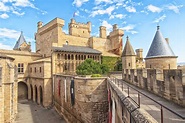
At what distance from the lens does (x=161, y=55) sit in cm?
1268

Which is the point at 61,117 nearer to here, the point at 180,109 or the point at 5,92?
the point at 5,92

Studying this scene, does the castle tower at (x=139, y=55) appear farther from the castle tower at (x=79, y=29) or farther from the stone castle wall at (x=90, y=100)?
the stone castle wall at (x=90, y=100)

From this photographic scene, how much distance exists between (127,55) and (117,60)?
8403 mm

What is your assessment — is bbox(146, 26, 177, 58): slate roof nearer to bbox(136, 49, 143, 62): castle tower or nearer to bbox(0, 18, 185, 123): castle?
bbox(0, 18, 185, 123): castle

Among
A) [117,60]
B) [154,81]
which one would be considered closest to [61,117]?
[154,81]

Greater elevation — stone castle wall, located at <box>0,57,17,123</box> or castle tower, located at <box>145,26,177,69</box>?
castle tower, located at <box>145,26,177,69</box>

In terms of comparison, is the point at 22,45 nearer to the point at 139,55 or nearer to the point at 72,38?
the point at 72,38

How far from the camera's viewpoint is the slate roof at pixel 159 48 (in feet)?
41.7

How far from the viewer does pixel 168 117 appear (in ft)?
13.4

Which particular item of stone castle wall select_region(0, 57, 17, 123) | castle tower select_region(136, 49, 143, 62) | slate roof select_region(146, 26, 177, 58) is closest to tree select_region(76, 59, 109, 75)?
stone castle wall select_region(0, 57, 17, 123)

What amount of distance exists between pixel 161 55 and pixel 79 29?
30324 mm

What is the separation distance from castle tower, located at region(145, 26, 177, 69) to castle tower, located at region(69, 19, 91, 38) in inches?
1080

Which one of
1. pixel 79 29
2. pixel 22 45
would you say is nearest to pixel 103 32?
pixel 79 29

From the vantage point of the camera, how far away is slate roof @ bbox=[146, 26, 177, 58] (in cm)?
1270
